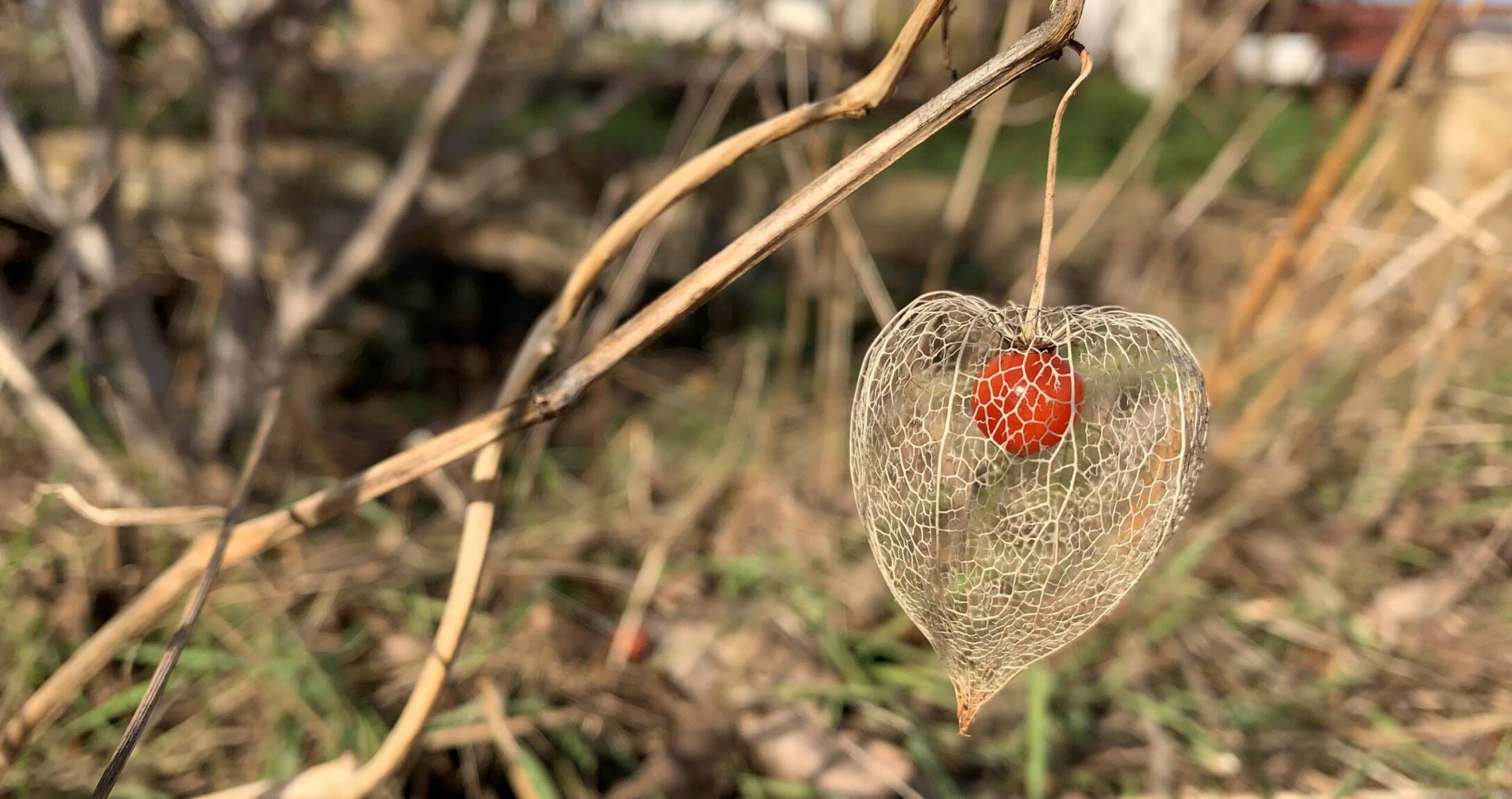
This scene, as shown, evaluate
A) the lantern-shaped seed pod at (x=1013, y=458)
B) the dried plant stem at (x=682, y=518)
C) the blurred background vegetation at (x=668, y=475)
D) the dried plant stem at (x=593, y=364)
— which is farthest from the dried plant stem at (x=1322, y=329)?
the dried plant stem at (x=593, y=364)

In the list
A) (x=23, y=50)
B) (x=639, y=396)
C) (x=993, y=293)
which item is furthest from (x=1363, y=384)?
(x=23, y=50)

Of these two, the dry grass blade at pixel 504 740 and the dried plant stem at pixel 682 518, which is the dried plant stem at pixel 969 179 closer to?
the dried plant stem at pixel 682 518

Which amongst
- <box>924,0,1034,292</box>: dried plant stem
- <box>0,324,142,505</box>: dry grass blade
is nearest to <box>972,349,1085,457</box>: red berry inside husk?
<box>924,0,1034,292</box>: dried plant stem

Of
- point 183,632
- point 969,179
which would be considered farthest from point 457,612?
point 969,179

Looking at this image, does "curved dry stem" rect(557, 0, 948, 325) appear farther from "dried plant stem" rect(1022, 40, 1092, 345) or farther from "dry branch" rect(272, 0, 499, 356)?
"dry branch" rect(272, 0, 499, 356)

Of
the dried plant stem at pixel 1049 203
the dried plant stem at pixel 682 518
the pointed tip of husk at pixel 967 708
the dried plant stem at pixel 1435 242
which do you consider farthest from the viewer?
the dried plant stem at pixel 682 518

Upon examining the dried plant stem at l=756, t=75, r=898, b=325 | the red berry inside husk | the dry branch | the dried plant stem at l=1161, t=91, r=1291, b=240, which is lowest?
the dry branch
